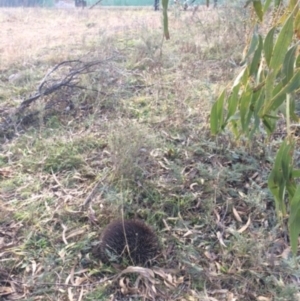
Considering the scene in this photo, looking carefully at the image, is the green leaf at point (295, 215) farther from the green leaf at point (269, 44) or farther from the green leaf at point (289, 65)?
the green leaf at point (269, 44)

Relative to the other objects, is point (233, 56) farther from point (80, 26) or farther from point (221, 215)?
point (80, 26)

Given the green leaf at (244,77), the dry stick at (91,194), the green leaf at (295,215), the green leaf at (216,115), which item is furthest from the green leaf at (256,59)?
the dry stick at (91,194)

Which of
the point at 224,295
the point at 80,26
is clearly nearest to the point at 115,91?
the point at 224,295

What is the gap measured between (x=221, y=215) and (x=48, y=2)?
11.5m

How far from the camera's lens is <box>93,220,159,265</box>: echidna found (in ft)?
6.07

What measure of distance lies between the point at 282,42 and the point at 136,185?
4.47ft

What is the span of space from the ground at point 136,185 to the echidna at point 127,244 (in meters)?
0.05

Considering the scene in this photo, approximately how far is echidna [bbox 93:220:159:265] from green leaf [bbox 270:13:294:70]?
109 cm

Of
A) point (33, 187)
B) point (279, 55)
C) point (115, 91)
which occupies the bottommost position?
point (33, 187)

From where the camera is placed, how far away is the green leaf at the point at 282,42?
3.18 ft

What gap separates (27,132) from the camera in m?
2.81

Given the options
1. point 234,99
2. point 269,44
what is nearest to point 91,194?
point 234,99

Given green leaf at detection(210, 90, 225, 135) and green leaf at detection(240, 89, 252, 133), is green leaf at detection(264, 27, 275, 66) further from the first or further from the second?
green leaf at detection(210, 90, 225, 135)

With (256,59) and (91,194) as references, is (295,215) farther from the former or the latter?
(91,194)
